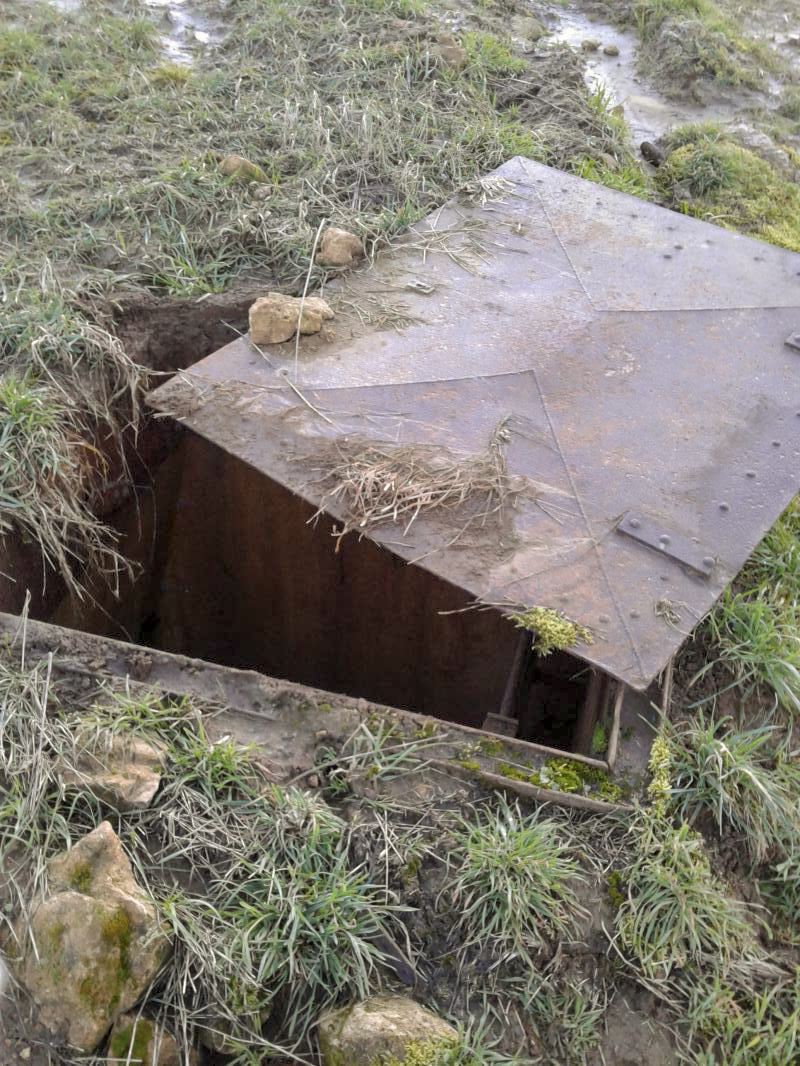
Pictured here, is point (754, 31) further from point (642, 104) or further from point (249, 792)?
point (249, 792)

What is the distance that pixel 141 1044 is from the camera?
179cm

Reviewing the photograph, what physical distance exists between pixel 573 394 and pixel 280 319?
38.2 inches

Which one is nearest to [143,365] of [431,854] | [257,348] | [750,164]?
[257,348]

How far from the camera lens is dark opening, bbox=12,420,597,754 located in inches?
132

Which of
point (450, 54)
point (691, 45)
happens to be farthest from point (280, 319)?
point (691, 45)

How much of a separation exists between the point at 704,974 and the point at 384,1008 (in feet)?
2.33

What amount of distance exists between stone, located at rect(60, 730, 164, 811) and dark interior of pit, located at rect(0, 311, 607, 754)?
3.41ft

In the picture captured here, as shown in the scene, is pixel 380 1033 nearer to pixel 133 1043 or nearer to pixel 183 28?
pixel 133 1043

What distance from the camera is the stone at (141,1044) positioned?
1.77 meters

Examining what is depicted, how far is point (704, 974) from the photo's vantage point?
1.99 m

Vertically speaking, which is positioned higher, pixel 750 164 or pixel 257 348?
pixel 750 164

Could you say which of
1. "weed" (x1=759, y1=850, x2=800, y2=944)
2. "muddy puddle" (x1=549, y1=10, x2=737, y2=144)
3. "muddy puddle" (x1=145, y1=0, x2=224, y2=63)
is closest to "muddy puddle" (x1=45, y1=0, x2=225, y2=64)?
"muddy puddle" (x1=145, y1=0, x2=224, y2=63)

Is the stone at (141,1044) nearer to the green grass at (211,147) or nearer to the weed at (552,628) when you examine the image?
the weed at (552,628)

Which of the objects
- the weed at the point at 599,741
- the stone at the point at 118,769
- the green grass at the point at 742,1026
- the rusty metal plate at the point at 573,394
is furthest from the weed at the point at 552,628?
the stone at the point at 118,769
